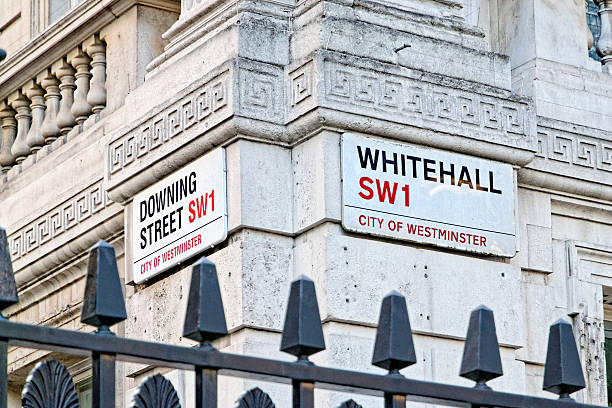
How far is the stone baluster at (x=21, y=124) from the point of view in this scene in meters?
10.5

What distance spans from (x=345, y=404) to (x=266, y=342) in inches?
142

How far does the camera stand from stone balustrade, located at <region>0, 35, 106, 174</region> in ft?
31.9

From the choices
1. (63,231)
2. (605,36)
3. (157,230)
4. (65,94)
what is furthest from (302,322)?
(65,94)

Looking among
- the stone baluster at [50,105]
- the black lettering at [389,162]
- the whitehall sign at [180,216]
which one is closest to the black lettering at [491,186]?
the black lettering at [389,162]

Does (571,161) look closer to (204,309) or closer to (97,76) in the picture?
(97,76)

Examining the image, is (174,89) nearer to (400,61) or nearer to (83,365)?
(400,61)

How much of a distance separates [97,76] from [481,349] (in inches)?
235

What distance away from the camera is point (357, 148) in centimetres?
778

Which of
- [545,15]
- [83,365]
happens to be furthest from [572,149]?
[83,365]

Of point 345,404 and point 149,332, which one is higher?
point 149,332

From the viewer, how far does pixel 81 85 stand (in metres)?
9.88

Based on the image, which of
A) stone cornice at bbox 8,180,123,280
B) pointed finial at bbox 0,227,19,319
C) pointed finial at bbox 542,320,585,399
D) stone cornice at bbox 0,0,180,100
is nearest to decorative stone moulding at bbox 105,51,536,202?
stone cornice at bbox 8,180,123,280

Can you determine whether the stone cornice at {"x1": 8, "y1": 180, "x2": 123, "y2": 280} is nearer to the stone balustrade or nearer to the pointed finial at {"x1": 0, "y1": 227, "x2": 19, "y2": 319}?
the stone balustrade

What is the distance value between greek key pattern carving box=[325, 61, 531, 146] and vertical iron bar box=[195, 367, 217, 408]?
4075 mm
